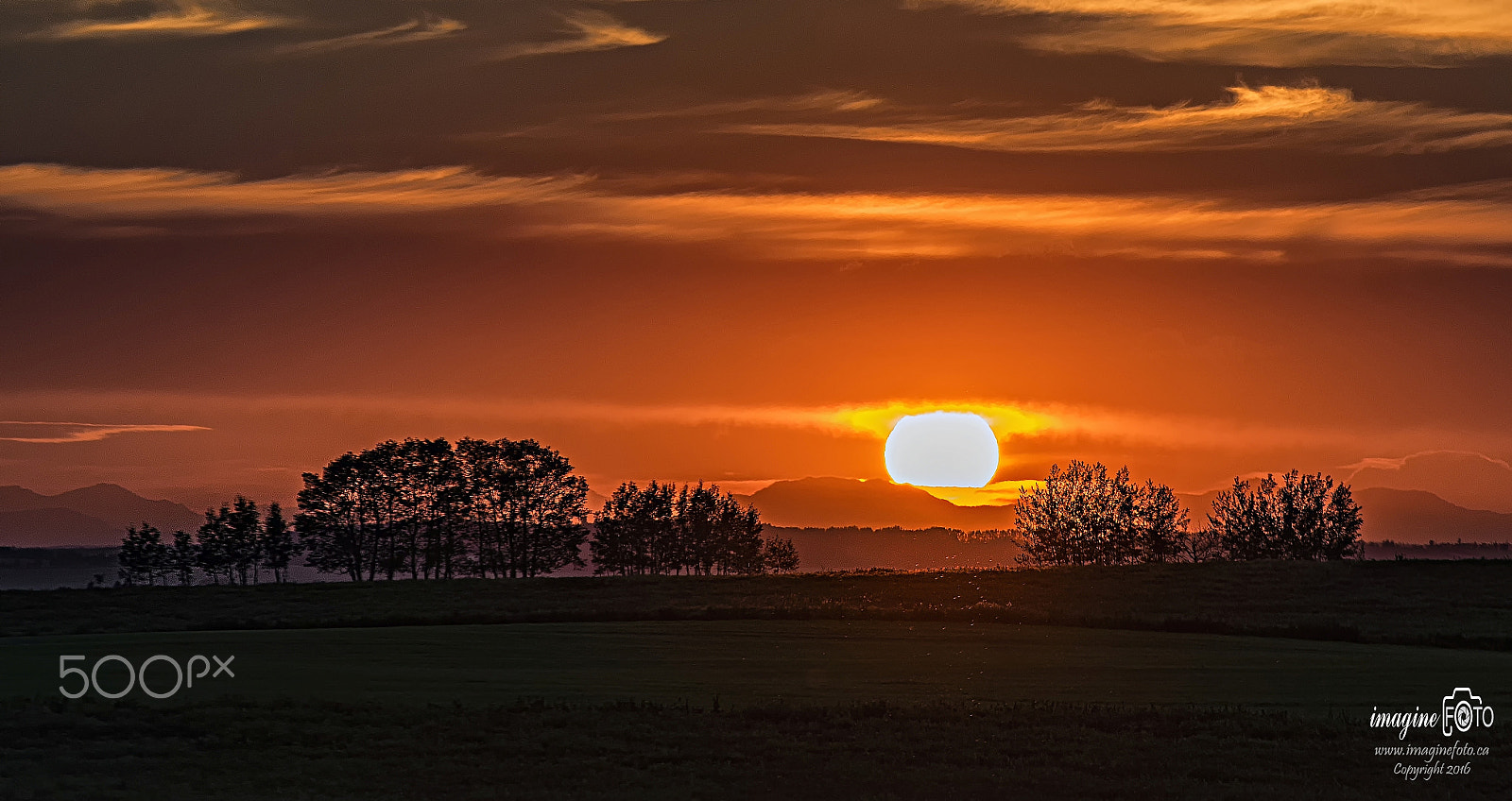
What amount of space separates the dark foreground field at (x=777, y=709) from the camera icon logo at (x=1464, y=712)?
563 millimetres

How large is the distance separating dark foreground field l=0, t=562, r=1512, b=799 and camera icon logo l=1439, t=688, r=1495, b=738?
1.85ft

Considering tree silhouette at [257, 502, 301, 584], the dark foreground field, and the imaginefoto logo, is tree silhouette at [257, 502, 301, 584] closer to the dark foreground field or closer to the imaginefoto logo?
the dark foreground field

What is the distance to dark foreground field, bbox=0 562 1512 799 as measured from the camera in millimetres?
26500

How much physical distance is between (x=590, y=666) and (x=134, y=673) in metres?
14.2

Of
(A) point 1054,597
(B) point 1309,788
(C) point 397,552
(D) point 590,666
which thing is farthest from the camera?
(C) point 397,552

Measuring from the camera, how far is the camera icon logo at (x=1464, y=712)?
107 feet

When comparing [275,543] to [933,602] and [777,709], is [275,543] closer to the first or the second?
[933,602]

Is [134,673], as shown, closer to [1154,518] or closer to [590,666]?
[590,666]

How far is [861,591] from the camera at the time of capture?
324 feet

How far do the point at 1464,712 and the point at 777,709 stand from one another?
1686 cm

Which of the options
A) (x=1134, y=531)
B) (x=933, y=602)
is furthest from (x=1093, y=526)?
(x=933, y=602)

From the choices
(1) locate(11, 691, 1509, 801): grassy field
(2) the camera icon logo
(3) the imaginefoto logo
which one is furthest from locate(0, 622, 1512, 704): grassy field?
(1) locate(11, 691, 1509, 801): grassy field

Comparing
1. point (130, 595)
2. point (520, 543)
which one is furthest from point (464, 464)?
point (130, 595)

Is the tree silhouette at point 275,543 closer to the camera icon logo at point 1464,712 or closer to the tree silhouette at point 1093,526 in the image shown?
the tree silhouette at point 1093,526
